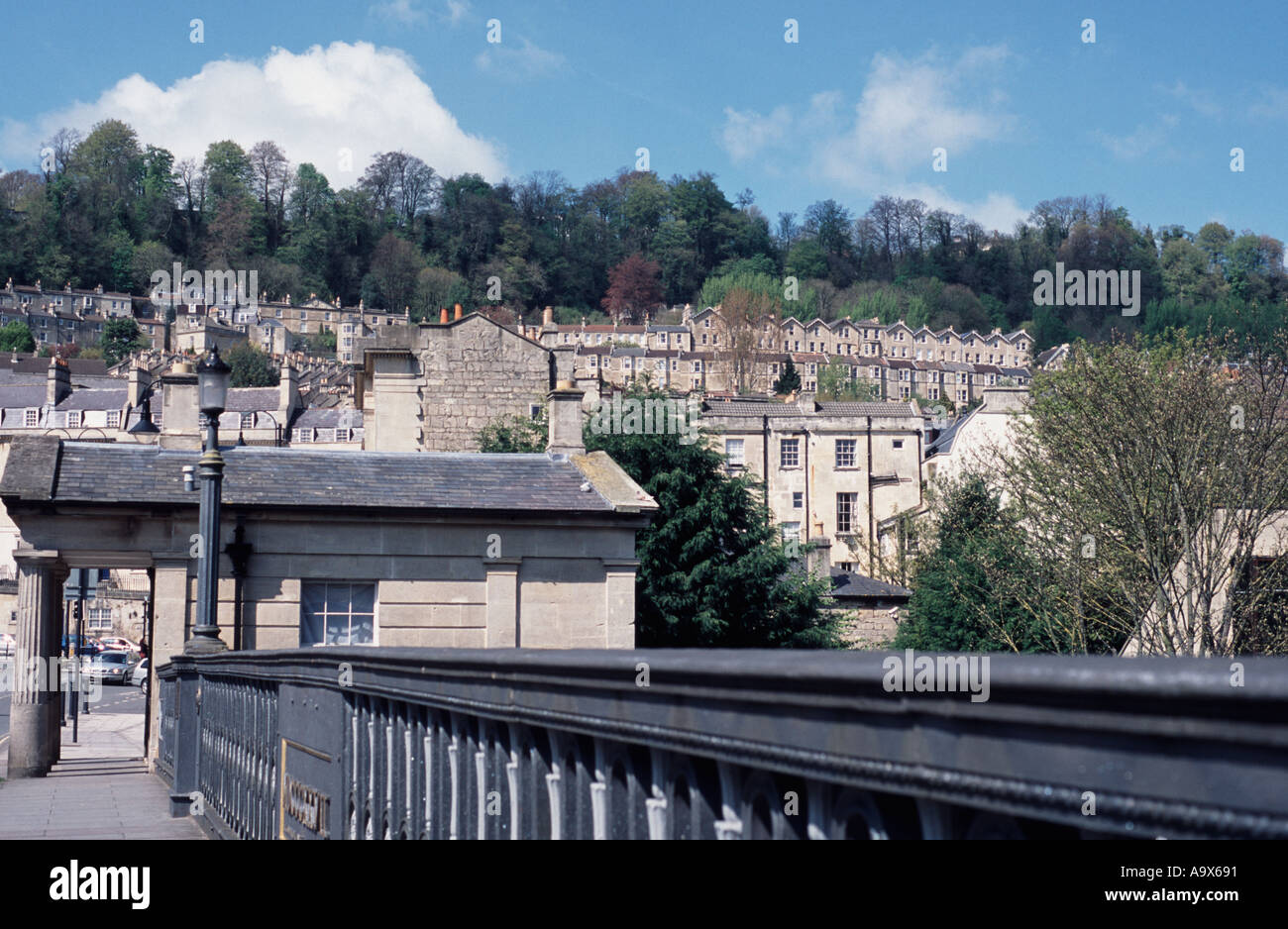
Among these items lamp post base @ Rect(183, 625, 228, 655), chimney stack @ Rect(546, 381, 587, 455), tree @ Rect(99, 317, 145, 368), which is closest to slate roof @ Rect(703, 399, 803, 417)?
chimney stack @ Rect(546, 381, 587, 455)

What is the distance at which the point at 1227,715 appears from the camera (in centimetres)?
158

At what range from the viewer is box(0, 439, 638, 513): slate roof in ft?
62.6

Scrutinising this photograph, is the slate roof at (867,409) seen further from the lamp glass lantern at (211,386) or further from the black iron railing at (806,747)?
the black iron railing at (806,747)

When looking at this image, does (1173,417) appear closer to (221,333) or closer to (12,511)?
(12,511)

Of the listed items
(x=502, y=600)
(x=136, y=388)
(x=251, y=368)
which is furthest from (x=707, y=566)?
(x=251, y=368)

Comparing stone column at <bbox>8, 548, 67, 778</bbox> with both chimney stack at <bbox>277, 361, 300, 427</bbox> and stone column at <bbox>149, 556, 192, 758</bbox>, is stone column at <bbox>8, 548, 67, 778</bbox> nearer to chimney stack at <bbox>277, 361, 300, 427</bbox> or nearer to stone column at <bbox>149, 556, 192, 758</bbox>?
stone column at <bbox>149, 556, 192, 758</bbox>

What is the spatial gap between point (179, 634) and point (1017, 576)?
2127 cm

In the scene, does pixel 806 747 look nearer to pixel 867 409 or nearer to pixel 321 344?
pixel 867 409

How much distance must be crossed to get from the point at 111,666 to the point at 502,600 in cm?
3904

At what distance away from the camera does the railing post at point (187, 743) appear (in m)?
11.3

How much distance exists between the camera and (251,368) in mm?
150375

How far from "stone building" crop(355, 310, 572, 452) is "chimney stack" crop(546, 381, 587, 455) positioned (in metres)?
23.9

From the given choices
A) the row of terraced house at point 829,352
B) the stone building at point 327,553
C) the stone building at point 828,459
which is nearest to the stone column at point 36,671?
the stone building at point 327,553

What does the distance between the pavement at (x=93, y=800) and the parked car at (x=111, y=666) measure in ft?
92.7
